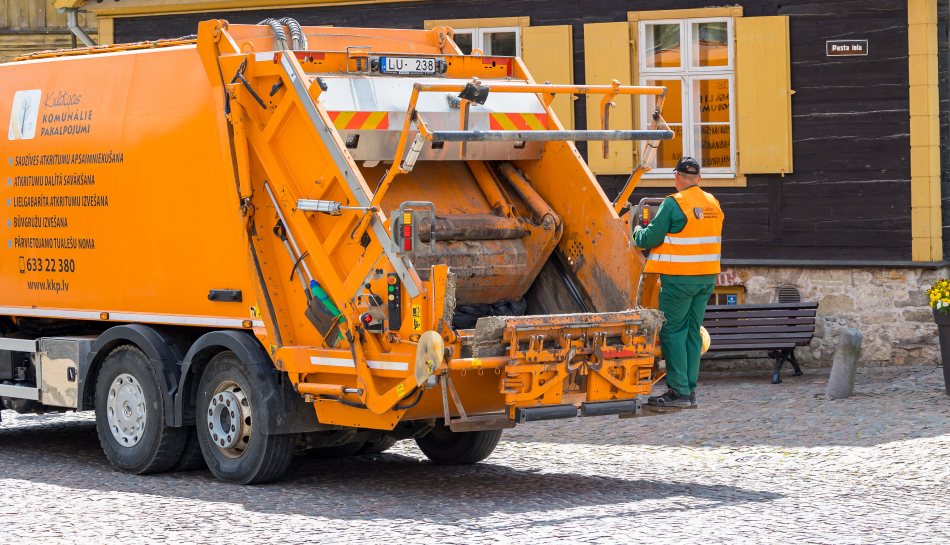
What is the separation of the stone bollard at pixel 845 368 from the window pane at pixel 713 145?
115 inches

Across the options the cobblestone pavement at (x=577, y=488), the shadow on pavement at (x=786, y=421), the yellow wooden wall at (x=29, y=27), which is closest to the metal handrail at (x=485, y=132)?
the cobblestone pavement at (x=577, y=488)

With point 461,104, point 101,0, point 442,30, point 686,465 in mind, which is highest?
point 101,0

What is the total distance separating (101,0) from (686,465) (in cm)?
984

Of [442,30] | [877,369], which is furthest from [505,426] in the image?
[877,369]

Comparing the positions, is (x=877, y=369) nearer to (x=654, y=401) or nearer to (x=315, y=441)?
(x=654, y=401)

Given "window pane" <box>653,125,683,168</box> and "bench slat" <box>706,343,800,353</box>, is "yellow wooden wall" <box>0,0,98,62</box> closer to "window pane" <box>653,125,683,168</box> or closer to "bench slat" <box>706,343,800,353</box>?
"window pane" <box>653,125,683,168</box>

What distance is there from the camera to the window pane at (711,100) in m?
13.4

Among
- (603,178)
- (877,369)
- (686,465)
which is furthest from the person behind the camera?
(603,178)

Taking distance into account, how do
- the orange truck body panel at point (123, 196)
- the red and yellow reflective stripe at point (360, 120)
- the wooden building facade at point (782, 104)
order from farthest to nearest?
the wooden building facade at point (782, 104)
the orange truck body panel at point (123, 196)
the red and yellow reflective stripe at point (360, 120)

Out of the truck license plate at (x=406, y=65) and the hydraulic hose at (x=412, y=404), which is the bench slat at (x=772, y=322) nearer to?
the truck license plate at (x=406, y=65)

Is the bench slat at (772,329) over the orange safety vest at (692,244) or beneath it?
beneath

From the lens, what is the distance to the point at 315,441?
8.00m

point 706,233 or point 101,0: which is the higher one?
point 101,0

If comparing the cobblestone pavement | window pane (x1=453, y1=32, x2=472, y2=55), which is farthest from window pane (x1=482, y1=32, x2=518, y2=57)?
the cobblestone pavement
